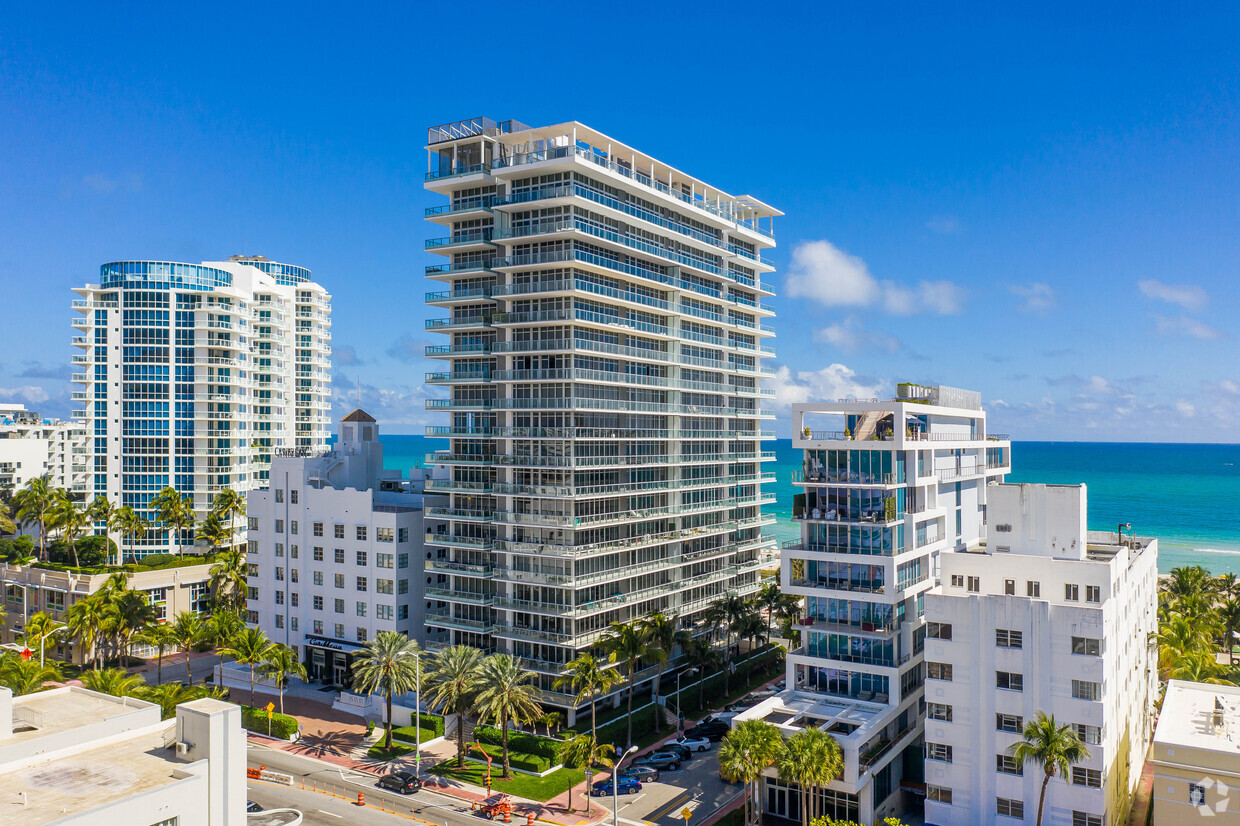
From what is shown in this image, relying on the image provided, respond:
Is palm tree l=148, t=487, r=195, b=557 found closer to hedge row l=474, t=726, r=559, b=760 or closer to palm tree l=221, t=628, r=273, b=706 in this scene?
palm tree l=221, t=628, r=273, b=706

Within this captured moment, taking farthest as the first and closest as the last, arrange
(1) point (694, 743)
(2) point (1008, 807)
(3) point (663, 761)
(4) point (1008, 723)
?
1. (1) point (694, 743)
2. (3) point (663, 761)
3. (4) point (1008, 723)
4. (2) point (1008, 807)

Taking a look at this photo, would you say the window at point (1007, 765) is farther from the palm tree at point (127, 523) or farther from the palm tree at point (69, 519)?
the palm tree at point (69, 519)

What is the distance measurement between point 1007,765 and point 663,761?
25228 millimetres

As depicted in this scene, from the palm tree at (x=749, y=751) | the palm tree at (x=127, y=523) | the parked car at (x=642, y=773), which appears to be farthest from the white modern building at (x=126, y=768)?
the palm tree at (x=127, y=523)

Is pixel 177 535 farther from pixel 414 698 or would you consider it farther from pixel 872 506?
pixel 872 506

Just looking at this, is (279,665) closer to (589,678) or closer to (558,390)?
(589,678)

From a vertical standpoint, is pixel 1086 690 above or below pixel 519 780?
above

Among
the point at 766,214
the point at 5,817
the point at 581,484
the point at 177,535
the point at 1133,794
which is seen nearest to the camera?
the point at 5,817

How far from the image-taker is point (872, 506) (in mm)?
66750

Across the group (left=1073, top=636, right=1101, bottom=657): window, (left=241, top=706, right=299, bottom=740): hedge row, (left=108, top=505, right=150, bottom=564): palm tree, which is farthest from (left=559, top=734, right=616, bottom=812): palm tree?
(left=108, top=505, right=150, bottom=564): palm tree

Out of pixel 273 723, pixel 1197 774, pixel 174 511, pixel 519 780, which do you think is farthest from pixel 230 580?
pixel 1197 774

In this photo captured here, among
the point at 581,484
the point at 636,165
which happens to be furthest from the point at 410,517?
the point at 636,165

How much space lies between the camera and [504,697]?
63.3 metres

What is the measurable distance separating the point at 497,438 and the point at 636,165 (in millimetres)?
32289
